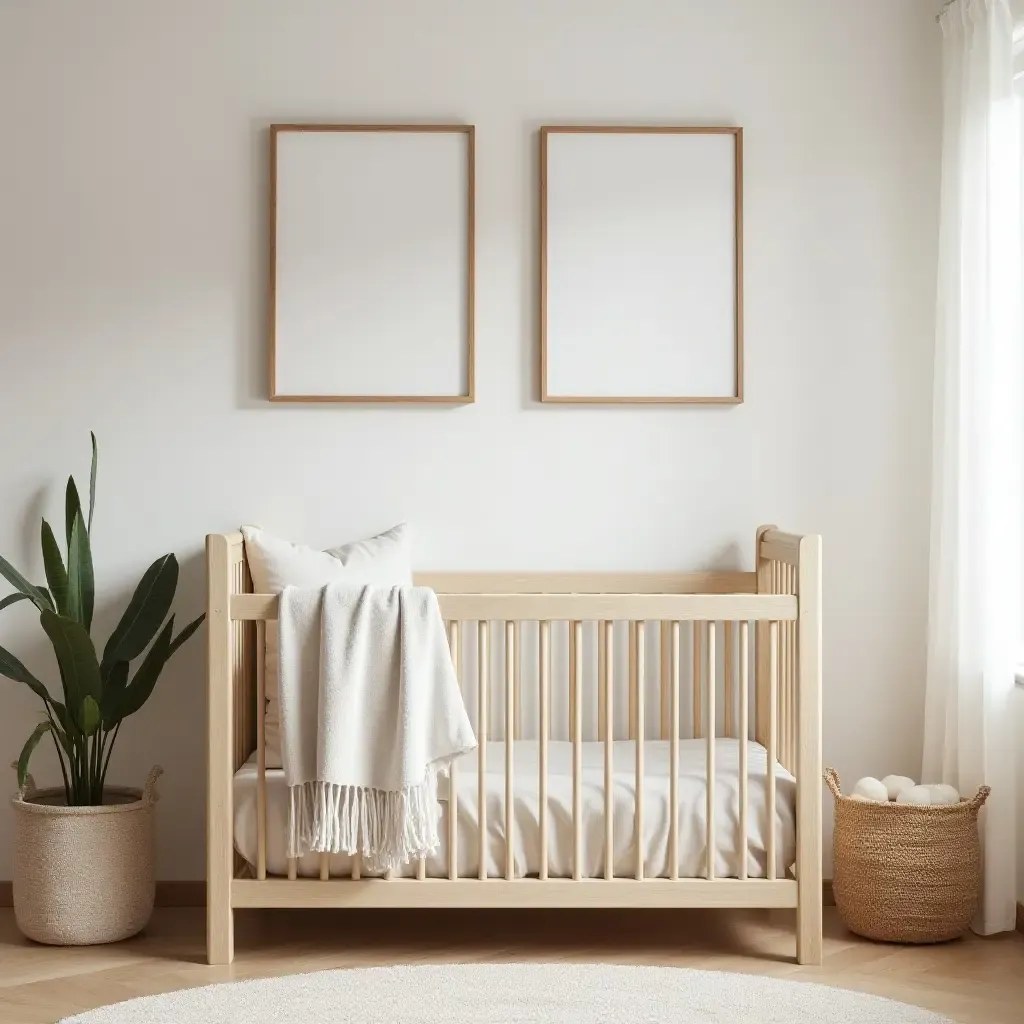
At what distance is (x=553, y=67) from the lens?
307 centimetres

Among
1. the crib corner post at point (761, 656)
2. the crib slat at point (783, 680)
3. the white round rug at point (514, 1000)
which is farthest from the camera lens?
the crib corner post at point (761, 656)

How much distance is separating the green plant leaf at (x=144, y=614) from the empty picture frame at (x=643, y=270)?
97 centimetres

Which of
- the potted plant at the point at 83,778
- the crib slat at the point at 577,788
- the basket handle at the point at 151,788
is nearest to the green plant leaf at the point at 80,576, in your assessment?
the potted plant at the point at 83,778

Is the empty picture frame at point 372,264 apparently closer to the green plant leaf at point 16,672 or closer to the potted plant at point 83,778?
the potted plant at point 83,778

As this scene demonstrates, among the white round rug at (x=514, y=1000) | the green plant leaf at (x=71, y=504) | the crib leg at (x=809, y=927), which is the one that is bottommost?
the white round rug at (x=514, y=1000)

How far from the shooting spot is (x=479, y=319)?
10.1 feet

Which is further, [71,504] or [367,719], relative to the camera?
[71,504]

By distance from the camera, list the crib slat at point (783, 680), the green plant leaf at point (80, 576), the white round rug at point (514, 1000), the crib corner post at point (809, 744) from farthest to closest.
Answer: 1. the green plant leaf at point (80, 576)
2. the crib slat at point (783, 680)
3. the crib corner post at point (809, 744)
4. the white round rug at point (514, 1000)

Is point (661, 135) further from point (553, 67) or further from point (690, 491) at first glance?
point (690, 491)

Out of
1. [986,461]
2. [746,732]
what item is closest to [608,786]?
[746,732]

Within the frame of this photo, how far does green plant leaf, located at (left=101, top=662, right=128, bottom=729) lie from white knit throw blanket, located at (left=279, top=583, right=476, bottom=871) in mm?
515

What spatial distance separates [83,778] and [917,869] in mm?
1790

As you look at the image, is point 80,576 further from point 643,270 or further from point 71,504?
point 643,270

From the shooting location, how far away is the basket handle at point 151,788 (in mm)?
2818
